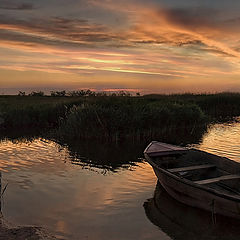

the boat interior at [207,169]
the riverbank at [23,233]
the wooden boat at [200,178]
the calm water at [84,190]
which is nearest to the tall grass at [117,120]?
the calm water at [84,190]

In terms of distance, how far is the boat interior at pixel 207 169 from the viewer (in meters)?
8.00

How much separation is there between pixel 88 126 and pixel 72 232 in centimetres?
1178

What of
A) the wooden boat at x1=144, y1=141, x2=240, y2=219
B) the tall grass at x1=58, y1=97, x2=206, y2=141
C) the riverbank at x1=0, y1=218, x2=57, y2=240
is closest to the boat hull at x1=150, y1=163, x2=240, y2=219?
the wooden boat at x1=144, y1=141, x2=240, y2=219

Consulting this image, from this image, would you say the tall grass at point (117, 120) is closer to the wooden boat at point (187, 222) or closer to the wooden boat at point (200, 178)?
the wooden boat at point (200, 178)

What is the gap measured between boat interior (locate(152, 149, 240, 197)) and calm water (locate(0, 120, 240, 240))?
3.43 feet

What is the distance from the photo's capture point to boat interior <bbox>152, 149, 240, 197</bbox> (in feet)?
26.2

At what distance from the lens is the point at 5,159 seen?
13.9m

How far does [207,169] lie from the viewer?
30.2 feet

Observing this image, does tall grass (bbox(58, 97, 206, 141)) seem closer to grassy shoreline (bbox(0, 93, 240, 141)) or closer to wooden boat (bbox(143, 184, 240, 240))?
grassy shoreline (bbox(0, 93, 240, 141))

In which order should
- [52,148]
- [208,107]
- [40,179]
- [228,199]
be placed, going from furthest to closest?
[208,107], [52,148], [40,179], [228,199]

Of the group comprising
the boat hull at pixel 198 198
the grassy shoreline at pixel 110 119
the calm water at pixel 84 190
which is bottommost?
the calm water at pixel 84 190

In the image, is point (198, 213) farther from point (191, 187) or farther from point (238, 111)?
point (238, 111)

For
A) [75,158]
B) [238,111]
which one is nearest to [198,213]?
[75,158]

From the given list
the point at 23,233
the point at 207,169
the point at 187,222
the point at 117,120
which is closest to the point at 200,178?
the point at 207,169
